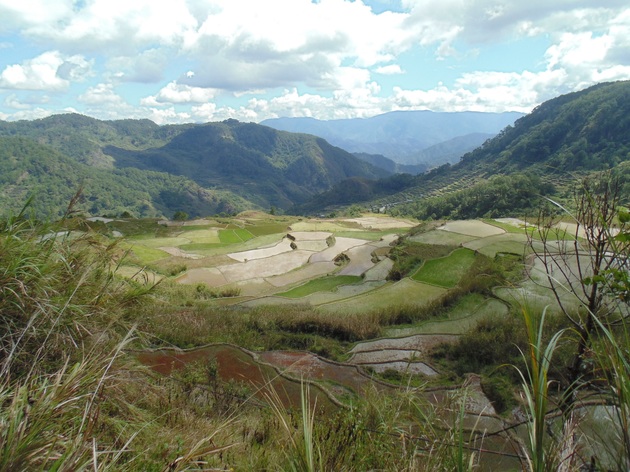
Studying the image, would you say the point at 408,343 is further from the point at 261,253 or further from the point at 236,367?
the point at 261,253

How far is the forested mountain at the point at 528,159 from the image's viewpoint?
8293 centimetres

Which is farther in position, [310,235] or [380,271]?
[310,235]

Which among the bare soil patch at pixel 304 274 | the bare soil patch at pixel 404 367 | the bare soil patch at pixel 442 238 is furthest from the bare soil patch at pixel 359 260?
the bare soil patch at pixel 404 367

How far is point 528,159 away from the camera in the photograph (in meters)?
119

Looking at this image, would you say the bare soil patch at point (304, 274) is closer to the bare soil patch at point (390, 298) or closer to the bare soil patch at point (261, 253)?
the bare soil patch at point (261, 253)

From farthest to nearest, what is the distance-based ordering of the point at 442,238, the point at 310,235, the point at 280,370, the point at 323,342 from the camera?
the point at 310,235 → the point at 442,238 → the point at 323,342 → the point at 280,370

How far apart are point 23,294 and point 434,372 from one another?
9.42m

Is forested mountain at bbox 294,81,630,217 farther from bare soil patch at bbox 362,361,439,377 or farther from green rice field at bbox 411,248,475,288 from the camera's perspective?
bare soil patch at bbox 362,361,439,377

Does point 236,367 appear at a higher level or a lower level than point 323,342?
higher

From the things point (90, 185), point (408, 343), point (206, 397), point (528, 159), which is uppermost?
point (90, 185)

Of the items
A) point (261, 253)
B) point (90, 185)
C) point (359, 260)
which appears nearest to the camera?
point (359, 260)

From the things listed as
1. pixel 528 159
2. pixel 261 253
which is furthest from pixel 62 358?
pixel 528 159

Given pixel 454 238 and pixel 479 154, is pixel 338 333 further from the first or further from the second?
pixel 479 154

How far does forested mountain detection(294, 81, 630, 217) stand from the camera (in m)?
82.9
